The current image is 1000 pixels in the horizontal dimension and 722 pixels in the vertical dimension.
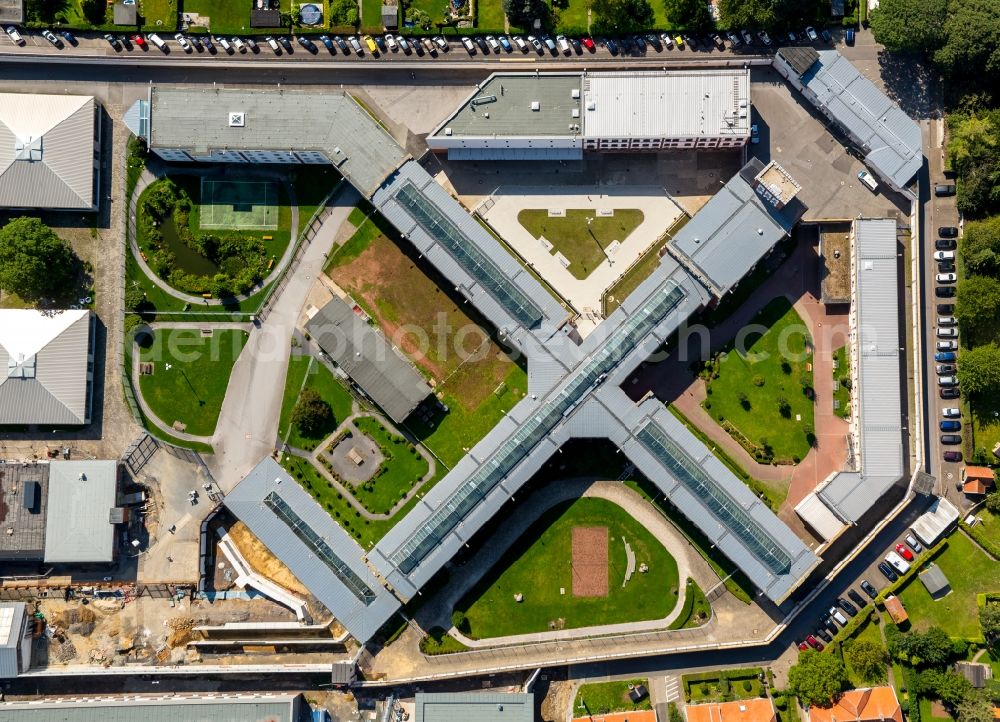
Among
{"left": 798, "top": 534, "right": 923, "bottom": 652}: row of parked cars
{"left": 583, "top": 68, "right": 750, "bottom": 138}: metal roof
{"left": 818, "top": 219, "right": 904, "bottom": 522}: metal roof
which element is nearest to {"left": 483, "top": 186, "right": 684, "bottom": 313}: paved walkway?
{"left": 583, "top": 68, "right": 750, "bottom": 138}: metal roof

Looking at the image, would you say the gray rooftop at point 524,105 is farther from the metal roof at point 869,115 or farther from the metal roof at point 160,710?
the metal roof at point 160,710

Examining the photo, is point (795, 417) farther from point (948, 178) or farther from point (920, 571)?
point (948, 178)

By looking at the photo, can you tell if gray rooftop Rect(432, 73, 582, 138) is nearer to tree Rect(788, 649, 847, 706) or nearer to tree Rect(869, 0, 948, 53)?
tree Rect(869, 0, 948, 53)

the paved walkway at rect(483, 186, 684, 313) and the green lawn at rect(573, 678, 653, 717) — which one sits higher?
the paved walkway at rect(483, 186, 684, 313)

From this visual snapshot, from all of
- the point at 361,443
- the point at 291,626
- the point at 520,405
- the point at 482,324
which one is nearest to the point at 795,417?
the point at 520,405

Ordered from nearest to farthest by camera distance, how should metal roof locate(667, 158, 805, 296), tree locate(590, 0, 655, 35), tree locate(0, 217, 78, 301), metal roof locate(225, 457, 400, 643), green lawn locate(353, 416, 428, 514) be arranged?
metal roof locate(667, 158, 805, 296), metal roof locate(225, 457, 400, 643), tree locate(0, 217, 78, 301), tree locate(590, 0, 655, 35), green lawn locate(353, 416, 428, 514)

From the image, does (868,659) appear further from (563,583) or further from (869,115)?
(869,115)
